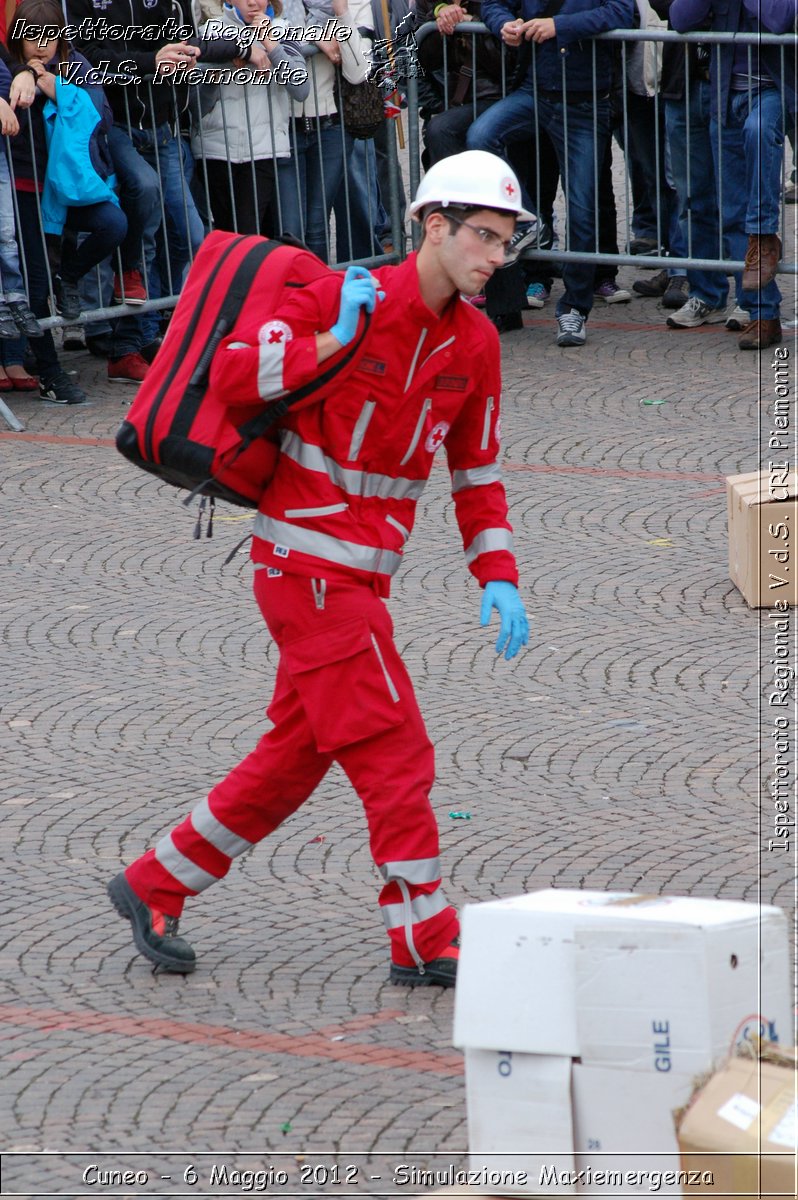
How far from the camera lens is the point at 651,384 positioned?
33.8 ft

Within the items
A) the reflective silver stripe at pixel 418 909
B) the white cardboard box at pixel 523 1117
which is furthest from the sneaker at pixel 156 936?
the white cardboard box at pixel 523 1117

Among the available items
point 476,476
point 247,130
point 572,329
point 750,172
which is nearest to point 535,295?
point 572,329

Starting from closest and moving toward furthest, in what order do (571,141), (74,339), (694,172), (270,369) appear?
(270,369), (694,172), (571,141), (74,339)

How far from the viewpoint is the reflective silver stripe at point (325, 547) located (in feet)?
14.3

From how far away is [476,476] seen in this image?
15.3ft

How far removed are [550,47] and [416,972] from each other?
785 cm

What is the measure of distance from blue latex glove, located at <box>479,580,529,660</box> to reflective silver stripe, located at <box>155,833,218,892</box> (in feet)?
3.14

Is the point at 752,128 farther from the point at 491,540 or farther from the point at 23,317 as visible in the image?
the point at 491,540

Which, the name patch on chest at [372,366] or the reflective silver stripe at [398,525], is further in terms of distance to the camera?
the reflective silver stripe at [398,525]

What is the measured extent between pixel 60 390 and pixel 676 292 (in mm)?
4247

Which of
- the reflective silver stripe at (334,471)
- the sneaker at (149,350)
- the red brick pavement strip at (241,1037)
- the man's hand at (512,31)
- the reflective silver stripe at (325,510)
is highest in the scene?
the man's hand at (512,31)

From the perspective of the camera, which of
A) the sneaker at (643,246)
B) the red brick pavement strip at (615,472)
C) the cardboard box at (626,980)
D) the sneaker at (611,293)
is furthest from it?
the sneaker at (611,293)

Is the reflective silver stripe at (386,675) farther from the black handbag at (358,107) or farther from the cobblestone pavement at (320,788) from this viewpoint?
the black handbag at (358,107)

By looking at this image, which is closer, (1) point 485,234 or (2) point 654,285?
(1) point 485,234
